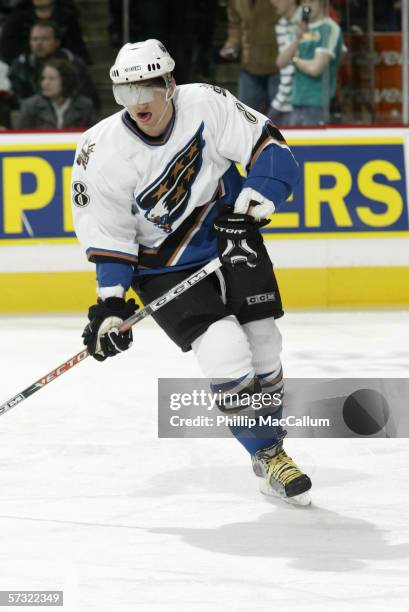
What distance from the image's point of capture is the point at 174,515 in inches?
119

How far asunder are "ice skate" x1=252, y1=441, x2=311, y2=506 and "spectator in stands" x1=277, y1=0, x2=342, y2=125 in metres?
3.49

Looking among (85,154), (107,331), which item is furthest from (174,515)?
(85,154)

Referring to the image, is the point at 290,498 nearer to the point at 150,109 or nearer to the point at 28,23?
the point at 150,109

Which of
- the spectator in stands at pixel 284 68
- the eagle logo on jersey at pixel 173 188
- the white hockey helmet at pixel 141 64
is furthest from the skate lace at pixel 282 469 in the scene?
the spectator in stands at pixel 284 68

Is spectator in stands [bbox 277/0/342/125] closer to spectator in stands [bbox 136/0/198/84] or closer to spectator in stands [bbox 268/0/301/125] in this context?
spectator in stands [bbox 268/0/301/125]

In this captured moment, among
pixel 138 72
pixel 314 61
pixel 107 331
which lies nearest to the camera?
pixel 138 72

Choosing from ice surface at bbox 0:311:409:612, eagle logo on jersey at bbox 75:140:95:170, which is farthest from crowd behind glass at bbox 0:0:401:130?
eagle logo on jersey at bbox 75:140:95:170

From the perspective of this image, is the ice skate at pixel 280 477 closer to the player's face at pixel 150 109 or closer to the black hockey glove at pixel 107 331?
the black hockey glove at pixel 107 331

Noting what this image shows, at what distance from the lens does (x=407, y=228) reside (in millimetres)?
6488

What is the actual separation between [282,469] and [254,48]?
3.73 meters

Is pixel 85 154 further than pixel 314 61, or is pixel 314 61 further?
pixel 314 61

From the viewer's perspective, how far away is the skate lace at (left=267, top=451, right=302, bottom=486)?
10.1ft

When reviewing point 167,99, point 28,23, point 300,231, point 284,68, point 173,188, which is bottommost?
point 300,231

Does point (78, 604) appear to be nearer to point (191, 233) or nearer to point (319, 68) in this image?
point (191, 233)
